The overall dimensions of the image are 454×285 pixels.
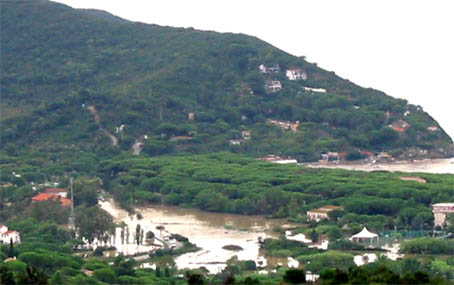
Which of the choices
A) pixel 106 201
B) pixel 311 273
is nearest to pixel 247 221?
pixel 106 201

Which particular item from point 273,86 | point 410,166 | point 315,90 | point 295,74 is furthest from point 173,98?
point 410,166

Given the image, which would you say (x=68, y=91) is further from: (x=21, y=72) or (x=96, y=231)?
(x=96, y=231)

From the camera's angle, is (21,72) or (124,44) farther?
(124,44)

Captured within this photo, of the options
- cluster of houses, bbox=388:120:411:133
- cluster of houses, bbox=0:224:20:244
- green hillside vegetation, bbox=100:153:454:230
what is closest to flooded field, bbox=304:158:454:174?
cluster of houses, bbox=388:120:411:133

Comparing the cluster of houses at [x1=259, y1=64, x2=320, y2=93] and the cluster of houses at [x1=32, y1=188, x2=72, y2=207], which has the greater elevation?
the cluster of houses at [x1=259, y1=64, x2=320, y2=93]

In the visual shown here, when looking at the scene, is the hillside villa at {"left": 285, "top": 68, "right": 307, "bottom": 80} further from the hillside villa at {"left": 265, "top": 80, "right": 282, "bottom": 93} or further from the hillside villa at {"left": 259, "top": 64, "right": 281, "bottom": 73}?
the hillside villa at {"left": 265, "top": 80, "right": 282, "bottom": 93}
